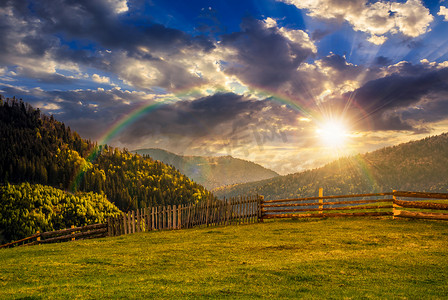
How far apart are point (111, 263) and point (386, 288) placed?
8.08 m

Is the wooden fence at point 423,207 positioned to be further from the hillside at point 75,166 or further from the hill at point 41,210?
the hillside at point 75,166

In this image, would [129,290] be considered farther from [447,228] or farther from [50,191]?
[50,191]

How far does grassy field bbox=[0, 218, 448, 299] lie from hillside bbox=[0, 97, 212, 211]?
108564 millimetres

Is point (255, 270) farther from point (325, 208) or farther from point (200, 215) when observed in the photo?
point (200, 215)

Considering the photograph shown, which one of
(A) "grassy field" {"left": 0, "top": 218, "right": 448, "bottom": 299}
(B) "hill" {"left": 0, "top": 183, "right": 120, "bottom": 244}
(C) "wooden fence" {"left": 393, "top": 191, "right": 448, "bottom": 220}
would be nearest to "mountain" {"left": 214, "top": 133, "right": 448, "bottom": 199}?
(B) "hill" {"left": 0, "top": 183, "right": 120, "bottom": 244}

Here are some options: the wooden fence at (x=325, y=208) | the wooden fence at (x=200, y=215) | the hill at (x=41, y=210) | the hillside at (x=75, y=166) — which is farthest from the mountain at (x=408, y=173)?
the wooden fence at (x=200, y=215)

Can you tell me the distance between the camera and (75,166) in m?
149

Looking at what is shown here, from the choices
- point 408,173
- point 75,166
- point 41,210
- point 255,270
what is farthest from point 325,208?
point 408,173

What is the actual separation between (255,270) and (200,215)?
52.1 feet

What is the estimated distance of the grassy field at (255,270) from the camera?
7188 millimetres

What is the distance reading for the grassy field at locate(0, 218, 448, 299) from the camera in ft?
23.6

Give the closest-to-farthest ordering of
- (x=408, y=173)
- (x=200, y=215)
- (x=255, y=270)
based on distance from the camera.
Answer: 1. (x=255, y=270)
2. (x=200, y=215)
3. (x=408, y=173)

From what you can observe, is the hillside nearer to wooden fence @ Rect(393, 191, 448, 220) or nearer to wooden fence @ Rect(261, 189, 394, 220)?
wooden fence @ Rect(261, 189, 394, 220)

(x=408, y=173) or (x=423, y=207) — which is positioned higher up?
(x=408, y=173)
